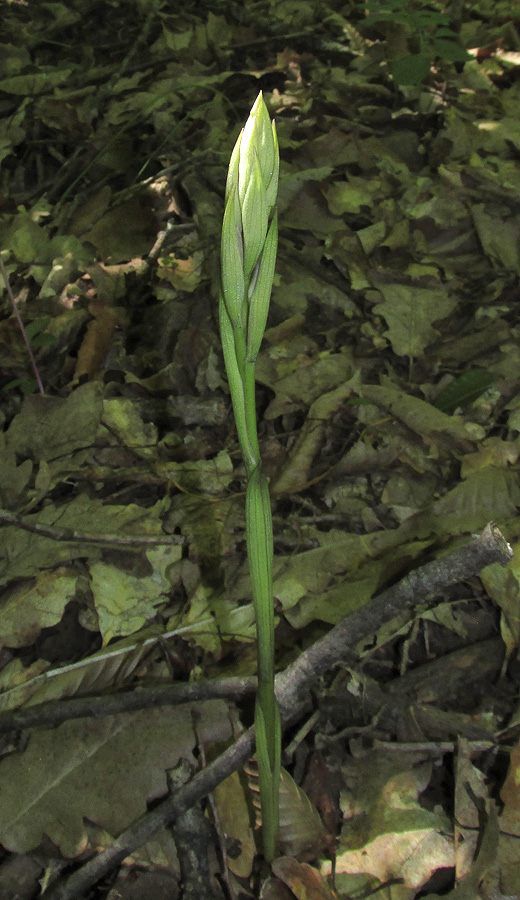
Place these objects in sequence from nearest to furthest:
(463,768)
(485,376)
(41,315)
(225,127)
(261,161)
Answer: (261,161) → (463,768) → (485,376) → (41,315) → (225,127)

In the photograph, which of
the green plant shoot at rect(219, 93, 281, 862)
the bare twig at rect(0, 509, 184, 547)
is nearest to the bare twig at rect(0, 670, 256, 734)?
the green plant shoot at rect(219, 93, 281, 862)

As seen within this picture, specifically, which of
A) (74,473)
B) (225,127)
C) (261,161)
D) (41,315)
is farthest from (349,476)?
(225,127)

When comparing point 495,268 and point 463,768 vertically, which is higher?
point 495,268

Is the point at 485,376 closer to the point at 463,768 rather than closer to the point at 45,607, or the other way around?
the point at 463,768

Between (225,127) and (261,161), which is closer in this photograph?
(261,161)

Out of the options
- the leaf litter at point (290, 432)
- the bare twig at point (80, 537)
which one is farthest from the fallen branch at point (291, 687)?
the bare twig at point (80, 537)

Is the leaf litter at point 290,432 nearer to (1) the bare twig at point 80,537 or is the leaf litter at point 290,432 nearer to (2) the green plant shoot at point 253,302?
(1) the bare twig at point 80,537

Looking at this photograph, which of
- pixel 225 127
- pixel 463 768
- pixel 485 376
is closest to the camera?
pixel 463 768
